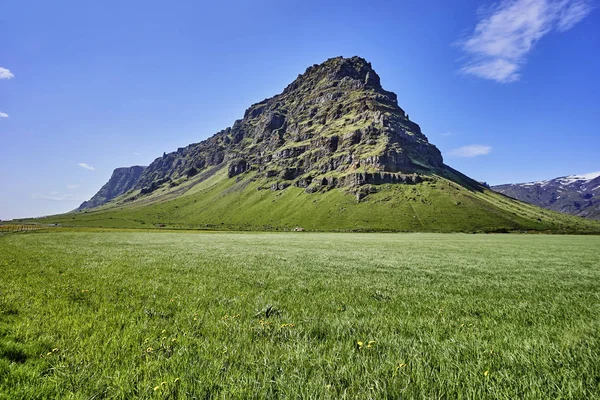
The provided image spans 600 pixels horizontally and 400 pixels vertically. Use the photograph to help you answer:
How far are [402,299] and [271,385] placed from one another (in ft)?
24.3

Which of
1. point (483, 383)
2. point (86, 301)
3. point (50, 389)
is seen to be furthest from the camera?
point (86, 301)

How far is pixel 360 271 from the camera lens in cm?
1739

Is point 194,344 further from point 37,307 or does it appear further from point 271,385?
point 37,307

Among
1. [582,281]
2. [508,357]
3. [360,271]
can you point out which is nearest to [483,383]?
[508,357]

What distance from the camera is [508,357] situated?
5.19m

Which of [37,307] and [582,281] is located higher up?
[37,307]

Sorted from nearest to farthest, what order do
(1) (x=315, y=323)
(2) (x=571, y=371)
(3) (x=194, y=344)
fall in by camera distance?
(2) (x=571, y=371), (3) (x=194, y=344), (1) (x=315, y=323)

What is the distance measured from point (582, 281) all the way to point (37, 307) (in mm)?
24257

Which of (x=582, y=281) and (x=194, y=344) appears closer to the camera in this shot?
(x=194, y=344)

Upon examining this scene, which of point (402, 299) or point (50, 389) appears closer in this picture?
point (50, 389)

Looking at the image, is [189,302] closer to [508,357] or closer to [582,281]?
[508,357]

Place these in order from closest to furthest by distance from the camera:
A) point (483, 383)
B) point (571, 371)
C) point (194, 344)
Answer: point (483, 383) → point (571, 371) → point (194, 344)

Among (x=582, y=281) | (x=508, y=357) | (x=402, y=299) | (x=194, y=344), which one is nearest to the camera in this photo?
(x=508, y=357)

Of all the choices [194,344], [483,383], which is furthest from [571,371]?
[194,344]
